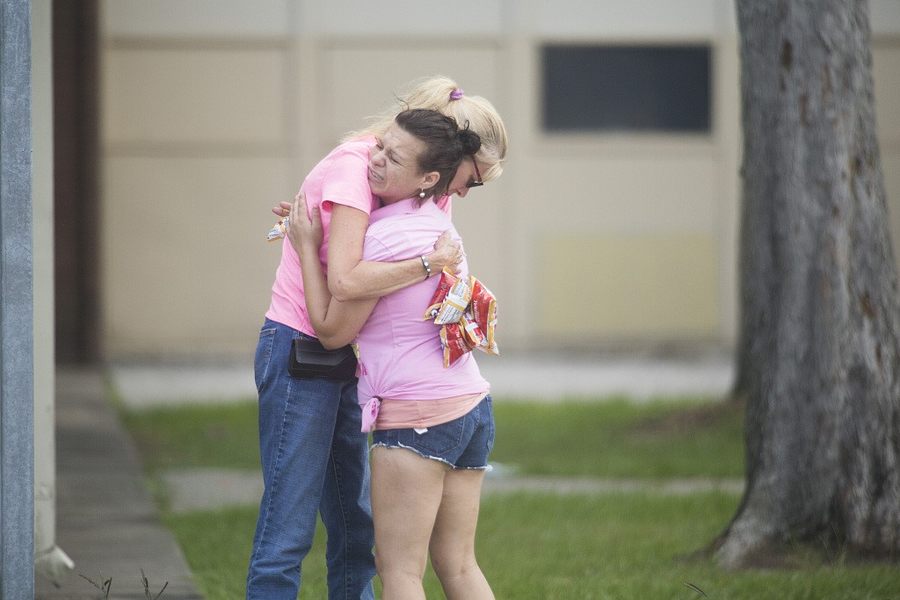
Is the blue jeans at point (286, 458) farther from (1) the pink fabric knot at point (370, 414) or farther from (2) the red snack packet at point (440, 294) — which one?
(2) the red snack packet at point (440, 294)

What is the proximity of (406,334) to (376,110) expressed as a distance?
997 centimetres

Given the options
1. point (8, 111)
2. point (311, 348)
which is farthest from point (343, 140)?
point (8, 111)

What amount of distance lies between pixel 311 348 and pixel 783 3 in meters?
2.51

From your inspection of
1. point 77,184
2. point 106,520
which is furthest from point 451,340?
point 77,184

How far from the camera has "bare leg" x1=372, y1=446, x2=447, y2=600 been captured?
140 inches

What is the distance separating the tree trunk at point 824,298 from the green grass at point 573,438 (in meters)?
2.43

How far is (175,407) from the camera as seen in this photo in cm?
1040

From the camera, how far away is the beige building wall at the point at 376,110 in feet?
44.9

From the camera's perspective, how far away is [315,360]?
3.76 m

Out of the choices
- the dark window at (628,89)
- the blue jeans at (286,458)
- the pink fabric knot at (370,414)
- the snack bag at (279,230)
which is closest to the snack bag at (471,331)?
the pink fabric knot at (370,414)

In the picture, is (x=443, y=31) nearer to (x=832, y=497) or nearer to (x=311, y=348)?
(x=832, y=497)

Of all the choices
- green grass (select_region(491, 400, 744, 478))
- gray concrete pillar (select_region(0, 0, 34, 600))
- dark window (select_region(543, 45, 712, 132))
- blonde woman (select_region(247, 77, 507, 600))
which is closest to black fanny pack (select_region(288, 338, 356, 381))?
blonde woman (select_region(247, 77, 507, 600))

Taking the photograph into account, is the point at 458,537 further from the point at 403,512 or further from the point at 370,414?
the point at 370,414

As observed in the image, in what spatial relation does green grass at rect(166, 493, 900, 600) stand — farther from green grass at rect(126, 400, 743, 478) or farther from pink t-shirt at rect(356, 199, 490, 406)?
pink t-shirt at rect(356, 199, 490, 406)
